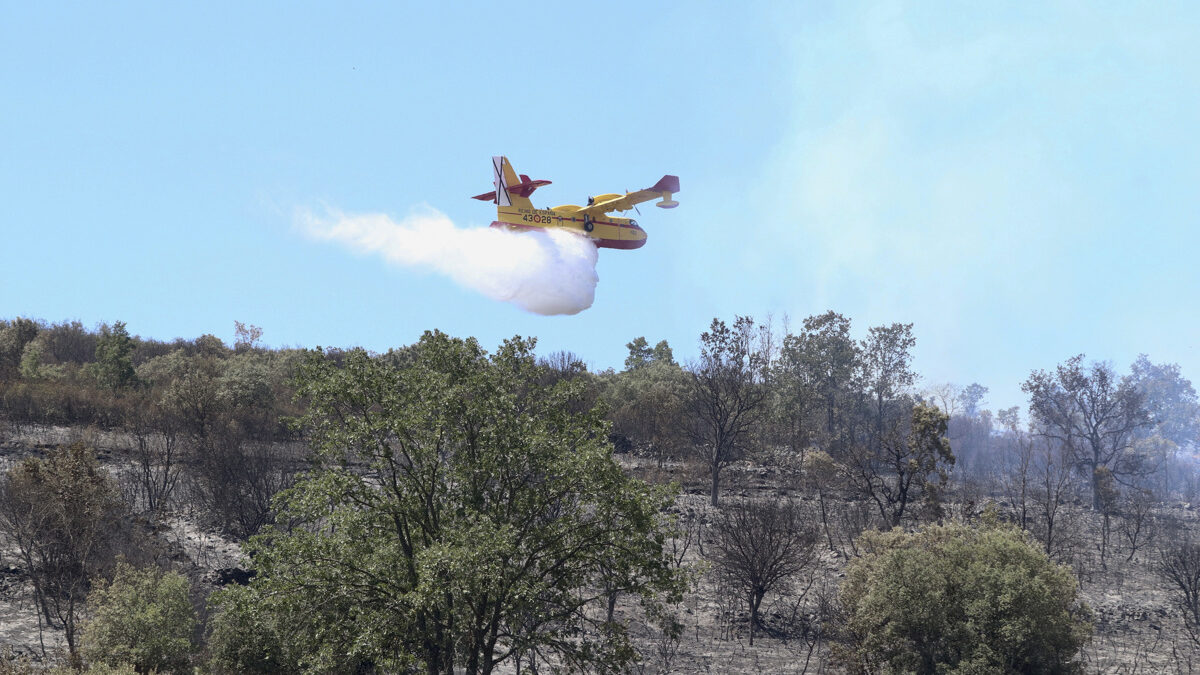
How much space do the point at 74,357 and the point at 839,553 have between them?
2939 inches

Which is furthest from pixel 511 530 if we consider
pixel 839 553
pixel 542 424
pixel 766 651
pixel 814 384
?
pixel 814 384

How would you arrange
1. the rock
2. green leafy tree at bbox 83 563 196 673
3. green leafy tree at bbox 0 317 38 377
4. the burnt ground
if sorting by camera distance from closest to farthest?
green leafy tree at bbox 83 563 196 673 → the burnt ground → the rock → green leafy tree at bbox 0 317 38 377

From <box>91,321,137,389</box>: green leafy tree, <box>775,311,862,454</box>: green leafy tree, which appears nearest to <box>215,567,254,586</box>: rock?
<box>91,321,137,389</box>: green leafy tree

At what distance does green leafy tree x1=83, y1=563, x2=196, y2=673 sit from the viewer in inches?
1053

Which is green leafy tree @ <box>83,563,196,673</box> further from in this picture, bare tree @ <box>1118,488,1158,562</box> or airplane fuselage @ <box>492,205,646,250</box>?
bare tree @ <box>1118,488,1158,562</box>

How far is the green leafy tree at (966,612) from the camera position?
91.3ft

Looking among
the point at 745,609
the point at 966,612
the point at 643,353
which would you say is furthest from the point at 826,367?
the point at 966,612

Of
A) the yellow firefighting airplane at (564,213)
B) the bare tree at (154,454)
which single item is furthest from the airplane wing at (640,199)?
A: the bare tree at (154,454)

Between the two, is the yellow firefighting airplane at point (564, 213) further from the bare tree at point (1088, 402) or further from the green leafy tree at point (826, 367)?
the bare tree at point (1088, 402)

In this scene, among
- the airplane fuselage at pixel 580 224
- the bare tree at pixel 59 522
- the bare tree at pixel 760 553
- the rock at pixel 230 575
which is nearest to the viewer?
the bare tree at pixel 59 522

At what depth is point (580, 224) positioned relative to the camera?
67.5 meters

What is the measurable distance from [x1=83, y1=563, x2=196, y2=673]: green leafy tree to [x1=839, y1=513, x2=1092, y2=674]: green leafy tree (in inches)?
873

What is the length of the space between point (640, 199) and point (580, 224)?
16.7 feet

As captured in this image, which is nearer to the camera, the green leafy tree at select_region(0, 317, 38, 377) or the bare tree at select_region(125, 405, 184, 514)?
the bare tree at select_region(125, 405, 184, 514)
